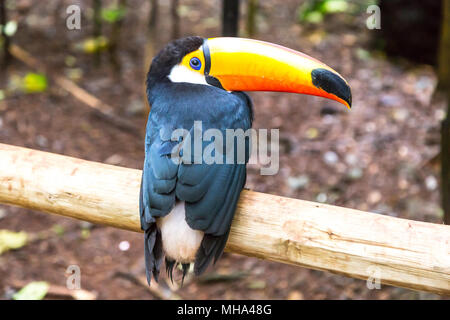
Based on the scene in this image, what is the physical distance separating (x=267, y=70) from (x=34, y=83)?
10.6 feet

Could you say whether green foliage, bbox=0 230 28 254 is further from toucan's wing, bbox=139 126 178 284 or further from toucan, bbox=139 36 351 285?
toucan's wing, bbox=139 126 178 284

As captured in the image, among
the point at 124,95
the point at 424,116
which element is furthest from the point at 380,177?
the point at 124,95

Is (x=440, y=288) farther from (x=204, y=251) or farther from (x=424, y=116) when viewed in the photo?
(x=424, y=116)

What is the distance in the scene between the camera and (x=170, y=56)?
97.2 inches

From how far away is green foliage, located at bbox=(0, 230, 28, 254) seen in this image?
12.0ft

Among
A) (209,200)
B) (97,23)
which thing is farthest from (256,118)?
(209,200)

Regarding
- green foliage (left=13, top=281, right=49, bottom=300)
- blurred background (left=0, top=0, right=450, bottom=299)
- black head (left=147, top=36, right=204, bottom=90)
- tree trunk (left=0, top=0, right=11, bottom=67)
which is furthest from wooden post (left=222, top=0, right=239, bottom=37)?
tree trunk (left=0, top=0, right=11, bottom=67)

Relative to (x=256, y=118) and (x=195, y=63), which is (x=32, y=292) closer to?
(x=195, y=63)

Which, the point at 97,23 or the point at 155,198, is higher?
the point at 97,23

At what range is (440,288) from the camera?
1846mm

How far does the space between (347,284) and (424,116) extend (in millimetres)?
2298

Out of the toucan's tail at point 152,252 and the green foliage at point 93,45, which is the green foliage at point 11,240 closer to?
the toucan's tail at point 152,252

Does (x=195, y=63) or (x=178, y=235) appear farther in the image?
(x=195, y=63)

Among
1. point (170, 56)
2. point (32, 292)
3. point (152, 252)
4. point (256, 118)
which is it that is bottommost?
point (32, 292)
